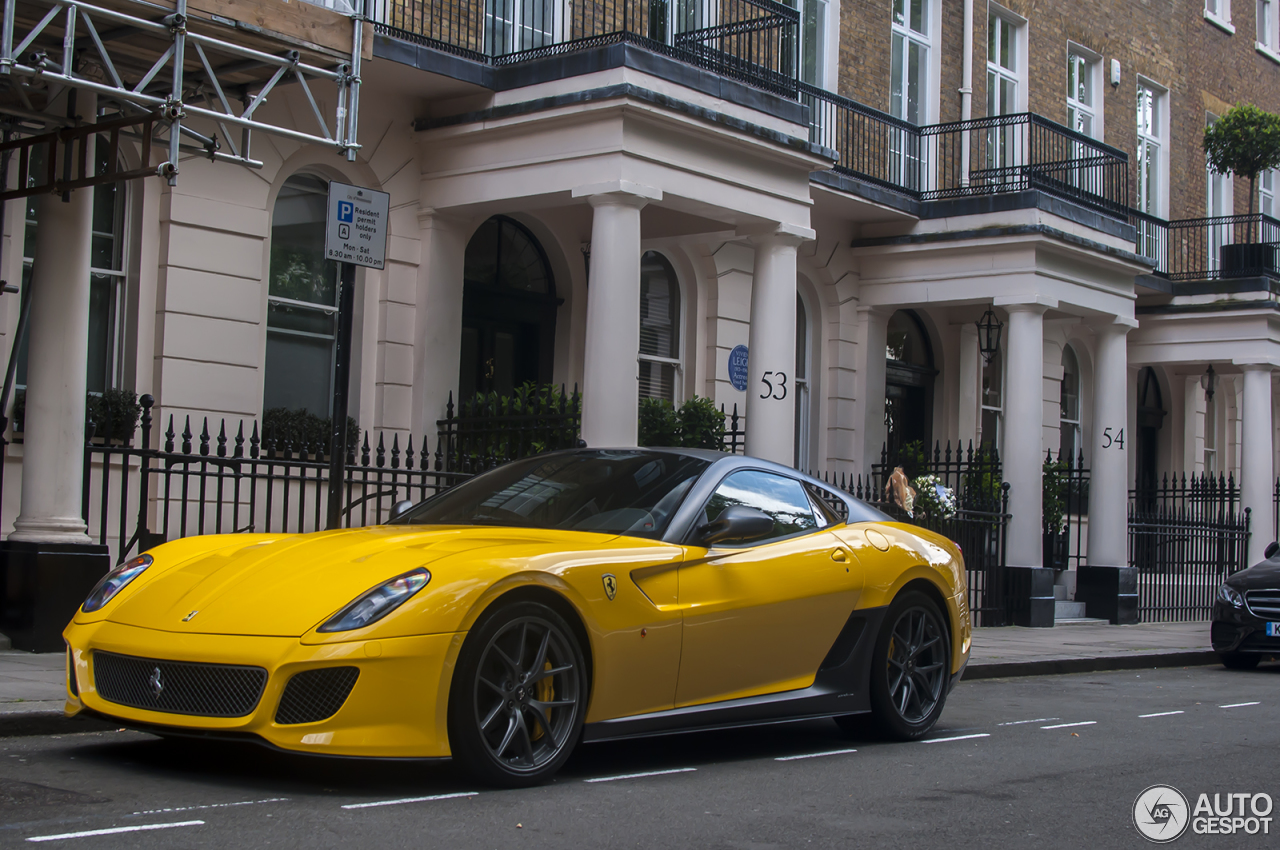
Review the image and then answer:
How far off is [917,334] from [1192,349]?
4.80 metres

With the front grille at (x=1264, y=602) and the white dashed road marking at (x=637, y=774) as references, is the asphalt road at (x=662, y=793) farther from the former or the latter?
the front grille at (x=1264, y=602)

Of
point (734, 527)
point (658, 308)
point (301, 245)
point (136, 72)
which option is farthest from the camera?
point (658, 308)

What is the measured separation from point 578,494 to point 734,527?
83 centimetres

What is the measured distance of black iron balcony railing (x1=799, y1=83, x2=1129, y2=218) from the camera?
734 inches

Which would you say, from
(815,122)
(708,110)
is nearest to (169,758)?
(708,110)

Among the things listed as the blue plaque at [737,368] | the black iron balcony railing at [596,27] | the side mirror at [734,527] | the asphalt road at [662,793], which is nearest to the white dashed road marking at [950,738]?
the asphalt road at [662,793]

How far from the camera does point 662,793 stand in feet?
18.7

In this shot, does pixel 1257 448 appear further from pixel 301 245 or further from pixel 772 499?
pixel 772 499

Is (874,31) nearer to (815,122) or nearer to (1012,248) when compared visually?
(815,122)

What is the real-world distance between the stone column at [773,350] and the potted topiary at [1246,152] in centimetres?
1136

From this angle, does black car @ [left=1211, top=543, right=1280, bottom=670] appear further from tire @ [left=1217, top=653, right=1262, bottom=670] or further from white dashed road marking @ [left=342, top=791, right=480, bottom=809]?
white dashed road marking @ [left=342, top=791, right=480, bottom=809]

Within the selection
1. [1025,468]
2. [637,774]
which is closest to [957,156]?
[1025,468]

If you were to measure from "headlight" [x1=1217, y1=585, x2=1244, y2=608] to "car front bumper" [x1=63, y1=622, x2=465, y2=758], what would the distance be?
11119 mm

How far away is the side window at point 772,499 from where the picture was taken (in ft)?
22.5
